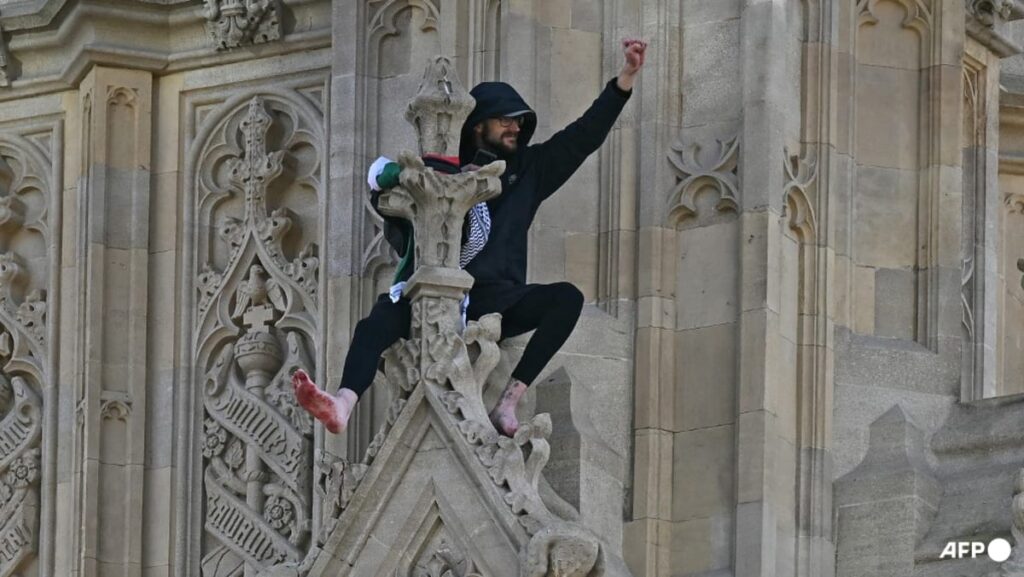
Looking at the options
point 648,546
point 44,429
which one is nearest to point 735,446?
point 648,546

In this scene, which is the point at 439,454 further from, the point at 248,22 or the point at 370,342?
the point at 248,22

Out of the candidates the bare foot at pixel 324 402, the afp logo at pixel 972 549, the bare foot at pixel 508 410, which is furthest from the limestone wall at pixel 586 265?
the bare foot at pixel 324 402

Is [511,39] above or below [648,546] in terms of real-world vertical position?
above

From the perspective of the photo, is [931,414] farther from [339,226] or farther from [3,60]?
[3,60]

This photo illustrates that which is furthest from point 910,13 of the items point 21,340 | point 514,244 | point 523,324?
point 21,340

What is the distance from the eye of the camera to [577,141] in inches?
932

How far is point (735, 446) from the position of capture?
23.6 meters

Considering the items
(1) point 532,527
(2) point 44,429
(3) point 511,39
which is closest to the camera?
(1) point 532,527

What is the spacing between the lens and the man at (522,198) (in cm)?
2325

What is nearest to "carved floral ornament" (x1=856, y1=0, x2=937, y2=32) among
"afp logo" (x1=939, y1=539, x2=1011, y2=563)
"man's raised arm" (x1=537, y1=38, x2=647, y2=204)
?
"man's raised arm" (x1=537, y1=38, x2=647, y2=204)

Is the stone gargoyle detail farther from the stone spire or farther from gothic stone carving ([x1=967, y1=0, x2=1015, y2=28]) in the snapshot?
gothic stone carving ([x1=967, y1=0, x2=1015, y2=28])

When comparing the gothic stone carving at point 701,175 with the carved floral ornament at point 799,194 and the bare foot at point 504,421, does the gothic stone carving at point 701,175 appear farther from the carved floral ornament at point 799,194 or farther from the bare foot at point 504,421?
the bare foot at point 504,421

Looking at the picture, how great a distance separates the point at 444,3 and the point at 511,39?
18.7 inches

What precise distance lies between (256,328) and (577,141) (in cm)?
262
